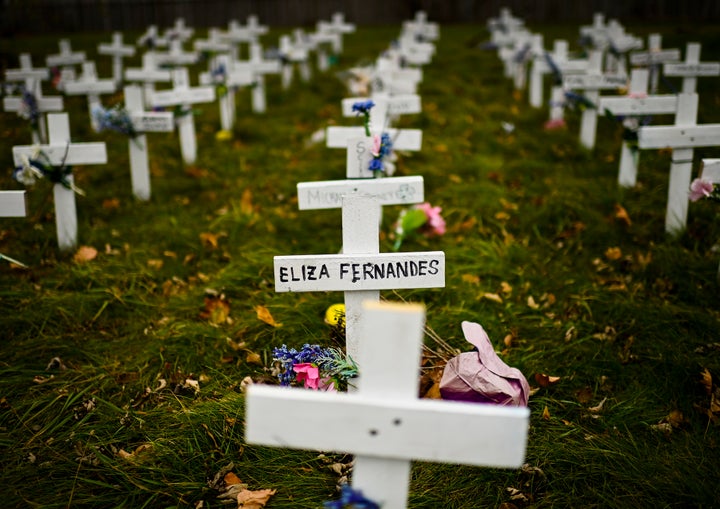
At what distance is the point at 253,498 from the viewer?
2.23 meters

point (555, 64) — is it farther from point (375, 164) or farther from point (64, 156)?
point (64, 156)

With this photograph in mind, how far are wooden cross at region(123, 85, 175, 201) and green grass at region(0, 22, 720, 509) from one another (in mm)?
168

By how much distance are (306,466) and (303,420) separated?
1.08 m

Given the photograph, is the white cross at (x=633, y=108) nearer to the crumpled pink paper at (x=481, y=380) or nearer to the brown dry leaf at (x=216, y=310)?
the crumpled pink paper at (x=481, y=380)

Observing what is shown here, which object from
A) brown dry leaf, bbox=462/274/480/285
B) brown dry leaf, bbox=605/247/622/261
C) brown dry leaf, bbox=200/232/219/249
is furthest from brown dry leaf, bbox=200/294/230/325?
brown dry leaf, bbox=605/247/622/261

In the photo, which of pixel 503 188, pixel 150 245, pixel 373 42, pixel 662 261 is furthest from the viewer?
pixel 373 42

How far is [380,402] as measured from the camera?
142 centimetres

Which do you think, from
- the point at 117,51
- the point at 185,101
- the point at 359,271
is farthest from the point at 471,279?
the point at 117,51

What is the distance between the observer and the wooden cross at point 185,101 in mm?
5814

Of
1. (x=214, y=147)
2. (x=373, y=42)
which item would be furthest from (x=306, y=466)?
(x=373, y=42)

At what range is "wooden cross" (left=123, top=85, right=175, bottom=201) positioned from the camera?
502 centimetres

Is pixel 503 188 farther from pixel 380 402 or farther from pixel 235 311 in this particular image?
pixel 380 402

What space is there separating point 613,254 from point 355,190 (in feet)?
6.42

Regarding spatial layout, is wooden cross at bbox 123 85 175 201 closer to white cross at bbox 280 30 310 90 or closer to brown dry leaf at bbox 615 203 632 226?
brown dry leaf at bbox 615 203 632 226
